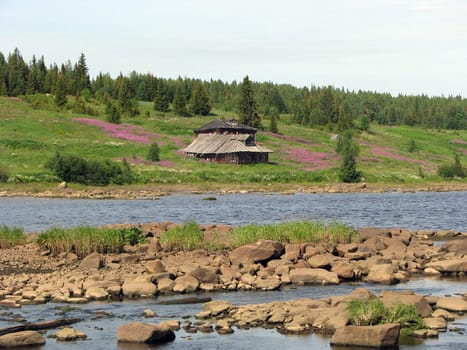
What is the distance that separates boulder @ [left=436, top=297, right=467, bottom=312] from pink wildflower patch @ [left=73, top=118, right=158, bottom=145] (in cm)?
6769

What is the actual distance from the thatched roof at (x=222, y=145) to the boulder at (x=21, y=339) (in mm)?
63562

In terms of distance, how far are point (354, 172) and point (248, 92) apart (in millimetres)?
38699

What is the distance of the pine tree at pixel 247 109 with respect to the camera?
10650cm

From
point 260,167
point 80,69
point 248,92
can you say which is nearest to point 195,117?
point 248,92

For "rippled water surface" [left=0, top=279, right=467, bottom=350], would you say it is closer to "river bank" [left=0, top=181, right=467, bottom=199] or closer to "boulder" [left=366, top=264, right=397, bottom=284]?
"boulder" [left=366, top=264, right=397, bottom=284]

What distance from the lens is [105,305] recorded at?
63.7ft

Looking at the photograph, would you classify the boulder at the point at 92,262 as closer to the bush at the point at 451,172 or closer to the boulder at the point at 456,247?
the boulder at the point at 456,247

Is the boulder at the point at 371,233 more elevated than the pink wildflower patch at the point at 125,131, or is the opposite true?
the pink wildflower patch at the point at 125,131

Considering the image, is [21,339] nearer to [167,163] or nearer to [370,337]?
[370,337]

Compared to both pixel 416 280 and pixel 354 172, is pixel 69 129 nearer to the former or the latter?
pixel 354 172

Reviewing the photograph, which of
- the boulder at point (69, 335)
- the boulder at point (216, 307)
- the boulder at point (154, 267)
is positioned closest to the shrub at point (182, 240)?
the boulder at point (154, 267)

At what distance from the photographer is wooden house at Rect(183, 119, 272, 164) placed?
7994 cm

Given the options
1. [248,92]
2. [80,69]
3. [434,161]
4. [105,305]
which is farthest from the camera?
[80,69]

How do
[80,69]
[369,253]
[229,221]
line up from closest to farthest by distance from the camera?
[369,253]
[229,221]
[80,69]
